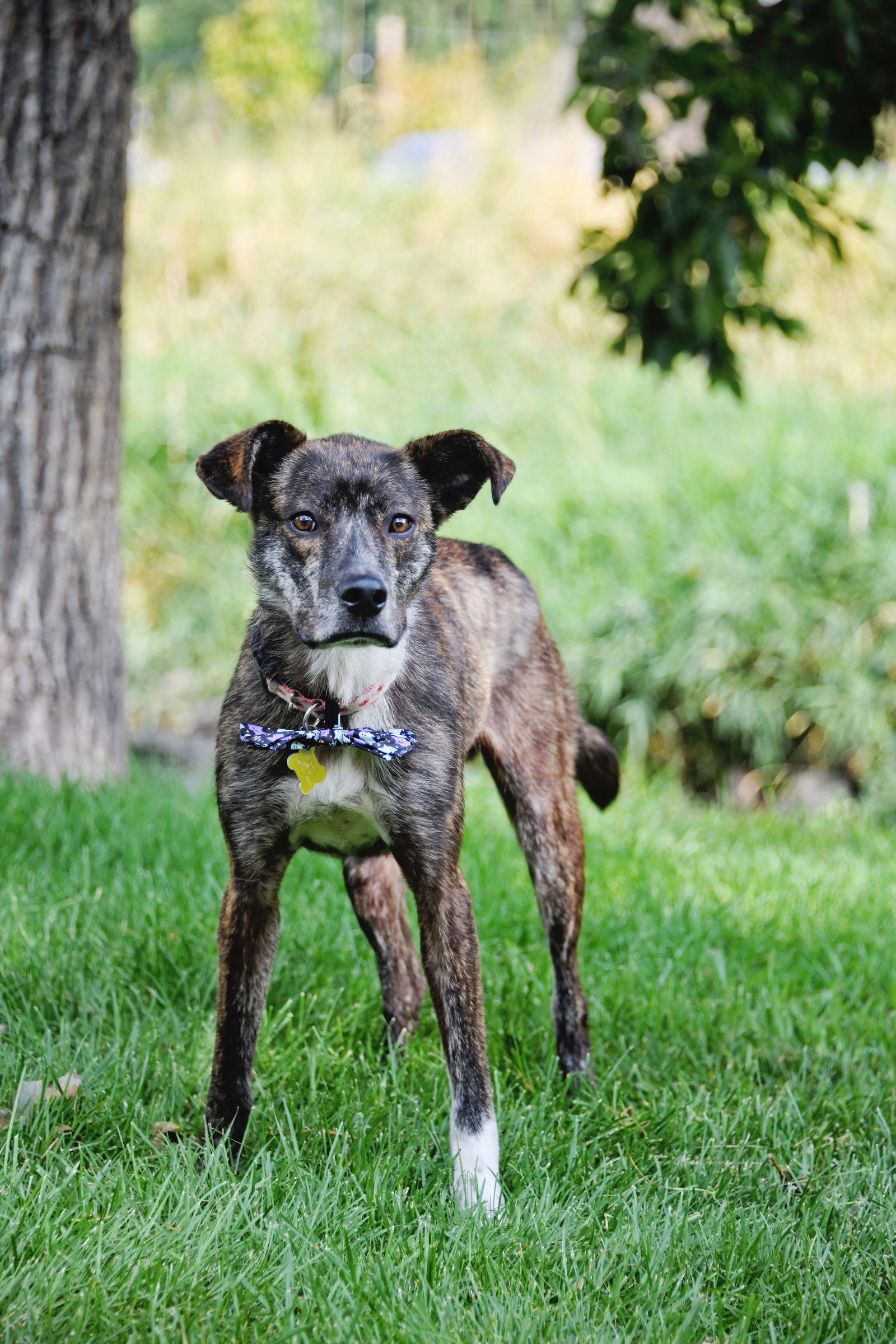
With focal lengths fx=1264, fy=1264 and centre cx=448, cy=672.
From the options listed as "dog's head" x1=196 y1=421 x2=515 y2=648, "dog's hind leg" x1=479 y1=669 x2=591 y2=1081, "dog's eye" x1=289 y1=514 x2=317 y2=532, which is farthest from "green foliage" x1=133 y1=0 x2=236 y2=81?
"dog's eye" x1=289 y1=514 x2=317 y2=532

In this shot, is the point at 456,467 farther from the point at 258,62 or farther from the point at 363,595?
the point at 258,62

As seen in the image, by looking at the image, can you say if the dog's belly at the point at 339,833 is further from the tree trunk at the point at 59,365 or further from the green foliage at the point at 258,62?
the green foliage at the point at 258,62

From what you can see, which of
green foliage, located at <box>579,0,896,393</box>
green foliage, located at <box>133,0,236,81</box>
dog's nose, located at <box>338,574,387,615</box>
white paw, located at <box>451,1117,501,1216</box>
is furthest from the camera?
green foliage, located at <box>133,0,236,81</box>

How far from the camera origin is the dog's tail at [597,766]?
→ 12.8 feet

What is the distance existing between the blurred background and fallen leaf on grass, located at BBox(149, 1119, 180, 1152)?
2.98 meters

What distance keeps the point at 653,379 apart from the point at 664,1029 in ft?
22.1

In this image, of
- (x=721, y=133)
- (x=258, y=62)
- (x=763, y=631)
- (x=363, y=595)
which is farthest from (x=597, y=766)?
(x=258, y=62)

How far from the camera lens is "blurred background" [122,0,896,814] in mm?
6996

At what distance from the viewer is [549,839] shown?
11.2 ft

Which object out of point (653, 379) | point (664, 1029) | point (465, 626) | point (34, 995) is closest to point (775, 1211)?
point (664, 1029)

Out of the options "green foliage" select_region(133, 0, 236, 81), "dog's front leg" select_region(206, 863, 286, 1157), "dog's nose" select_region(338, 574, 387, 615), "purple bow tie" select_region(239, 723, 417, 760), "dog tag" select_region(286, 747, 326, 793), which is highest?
"green foliage" select_region(133, 0, 236, 81)

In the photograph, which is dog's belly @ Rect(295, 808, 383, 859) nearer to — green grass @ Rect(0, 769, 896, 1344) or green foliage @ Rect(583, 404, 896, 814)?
green grass @ Rect(0, 769, 896, 1344)

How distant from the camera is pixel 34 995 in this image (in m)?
3.25

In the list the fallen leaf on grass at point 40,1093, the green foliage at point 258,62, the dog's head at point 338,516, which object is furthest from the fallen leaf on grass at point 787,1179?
the green foliage at point 258,62
